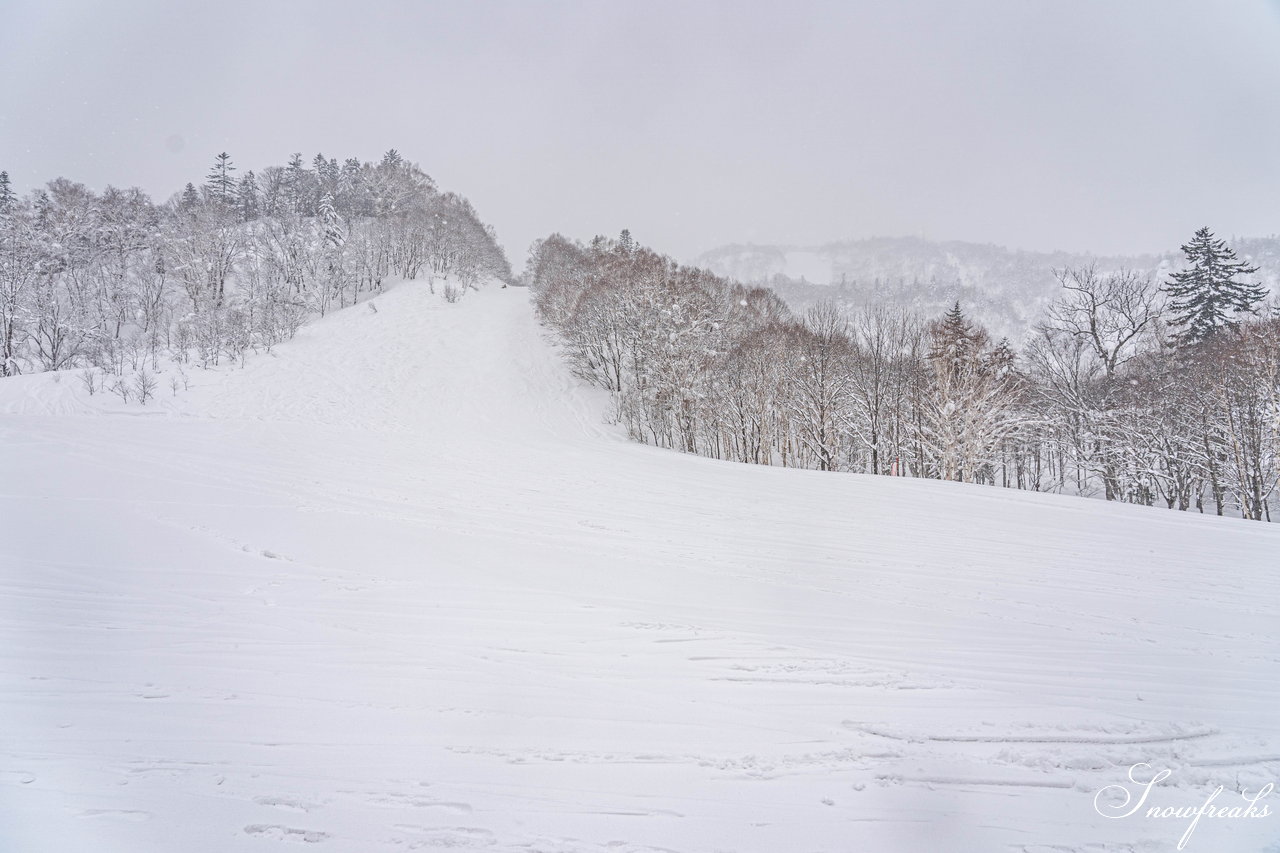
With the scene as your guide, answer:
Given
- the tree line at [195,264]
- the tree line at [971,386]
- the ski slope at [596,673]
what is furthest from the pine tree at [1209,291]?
the tree line at [195,264]

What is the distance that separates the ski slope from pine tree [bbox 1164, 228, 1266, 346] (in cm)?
2337

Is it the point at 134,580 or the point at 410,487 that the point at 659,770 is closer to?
the point at 134,580

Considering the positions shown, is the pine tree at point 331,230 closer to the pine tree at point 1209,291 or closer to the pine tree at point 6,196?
the pine tree at point 6,196

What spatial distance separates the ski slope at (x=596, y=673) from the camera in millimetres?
2570

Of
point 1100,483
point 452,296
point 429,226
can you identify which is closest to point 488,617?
point 1100,483

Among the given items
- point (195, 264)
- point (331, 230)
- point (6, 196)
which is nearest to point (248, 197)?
point (6, 196)

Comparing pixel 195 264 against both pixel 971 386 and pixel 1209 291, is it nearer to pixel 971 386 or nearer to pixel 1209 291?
pixel 971 386

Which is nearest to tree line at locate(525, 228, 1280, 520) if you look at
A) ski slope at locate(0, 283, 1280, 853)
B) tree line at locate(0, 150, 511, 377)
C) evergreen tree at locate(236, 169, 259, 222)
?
ski slope at locate(0, 283, 1280, 853)

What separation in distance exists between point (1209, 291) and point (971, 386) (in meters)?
17.5

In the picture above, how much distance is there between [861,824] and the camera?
102 inches

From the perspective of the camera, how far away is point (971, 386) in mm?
19375

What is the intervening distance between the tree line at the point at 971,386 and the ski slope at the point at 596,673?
15070 millimetres

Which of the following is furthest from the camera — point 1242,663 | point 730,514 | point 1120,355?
point 1120,355

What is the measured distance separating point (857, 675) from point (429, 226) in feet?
181
